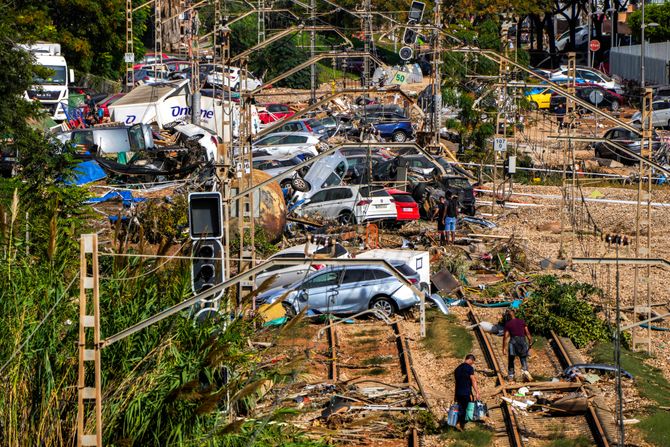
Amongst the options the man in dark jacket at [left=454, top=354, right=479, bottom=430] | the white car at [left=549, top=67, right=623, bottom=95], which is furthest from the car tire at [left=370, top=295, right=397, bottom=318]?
the white car at [left=549, top=67, right=623, bottom=95]

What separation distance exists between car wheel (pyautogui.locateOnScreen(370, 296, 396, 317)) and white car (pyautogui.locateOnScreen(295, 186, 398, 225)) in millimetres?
7637

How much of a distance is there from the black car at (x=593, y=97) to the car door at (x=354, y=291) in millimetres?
33349

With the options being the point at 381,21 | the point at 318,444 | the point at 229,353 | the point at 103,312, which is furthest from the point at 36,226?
the point at 381,21

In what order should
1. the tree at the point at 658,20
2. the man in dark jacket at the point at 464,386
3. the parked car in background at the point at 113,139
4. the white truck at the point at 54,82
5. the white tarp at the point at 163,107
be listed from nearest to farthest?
the man in dark jacket at the point at 464,386
the parked car in background at the point at 113,139
the white tarp at the point at 163,107
the white truck at the point at 54,82
the tree at the point at 658,20

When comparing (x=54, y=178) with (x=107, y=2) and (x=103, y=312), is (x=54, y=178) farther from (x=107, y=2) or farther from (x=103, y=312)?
(x=107, y=2)

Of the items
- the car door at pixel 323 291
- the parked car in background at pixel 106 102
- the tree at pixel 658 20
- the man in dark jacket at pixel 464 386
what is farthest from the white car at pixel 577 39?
the man in dark jacket at pixel 464 386

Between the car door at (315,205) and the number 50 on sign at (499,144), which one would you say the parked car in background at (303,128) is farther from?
the car door at (315,205)

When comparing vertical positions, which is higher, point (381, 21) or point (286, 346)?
point (381, 21)

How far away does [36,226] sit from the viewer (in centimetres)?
1973

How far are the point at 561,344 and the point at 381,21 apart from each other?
54.9 metres

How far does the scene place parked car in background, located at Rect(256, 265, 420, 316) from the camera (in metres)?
24.3

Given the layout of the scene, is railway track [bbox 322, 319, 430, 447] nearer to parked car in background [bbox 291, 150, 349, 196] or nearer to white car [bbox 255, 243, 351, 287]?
white car [bbox 255, 243, 351, 287]

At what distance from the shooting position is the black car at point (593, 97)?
56.9 metres

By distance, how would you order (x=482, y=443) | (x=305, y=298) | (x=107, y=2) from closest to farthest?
(x=482, y=443), (x=305, y=298), (x=107, y=2)
